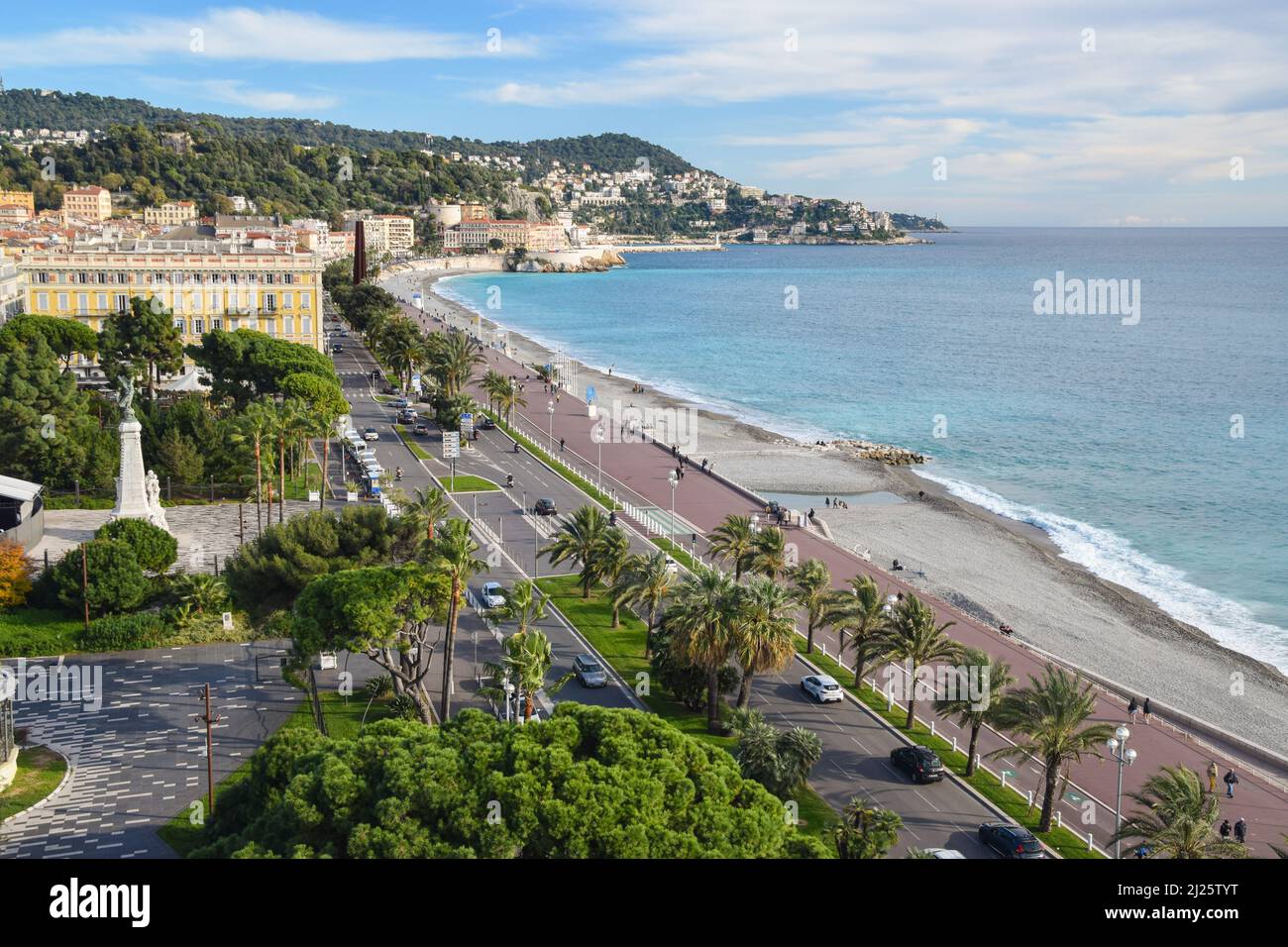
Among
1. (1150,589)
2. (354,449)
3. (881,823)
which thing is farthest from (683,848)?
(354,449)

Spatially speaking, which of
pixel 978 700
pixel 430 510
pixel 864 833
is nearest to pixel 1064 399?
pixel 430 510

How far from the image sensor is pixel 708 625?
27.7 metres

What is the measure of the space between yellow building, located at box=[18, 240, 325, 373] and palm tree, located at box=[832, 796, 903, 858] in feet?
194

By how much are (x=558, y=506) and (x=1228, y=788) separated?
30225 millimetres

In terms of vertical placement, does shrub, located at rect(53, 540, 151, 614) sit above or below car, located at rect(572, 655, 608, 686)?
above

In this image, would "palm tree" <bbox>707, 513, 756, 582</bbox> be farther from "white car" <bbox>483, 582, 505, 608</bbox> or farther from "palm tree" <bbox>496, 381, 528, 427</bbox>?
"palm tree" <bbox>496, 381, 528, 427</bbox>

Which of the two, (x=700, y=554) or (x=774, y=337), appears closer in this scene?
(x=700, y=554)

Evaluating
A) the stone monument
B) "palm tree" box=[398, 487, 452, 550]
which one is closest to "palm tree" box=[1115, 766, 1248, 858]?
"palm tree" box=[398, 487, 452, 550]

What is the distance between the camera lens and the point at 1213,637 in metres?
39.2

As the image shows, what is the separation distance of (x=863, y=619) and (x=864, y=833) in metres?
11.6

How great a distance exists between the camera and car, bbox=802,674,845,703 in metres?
30.2

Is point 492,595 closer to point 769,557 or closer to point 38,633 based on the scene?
point 769,557

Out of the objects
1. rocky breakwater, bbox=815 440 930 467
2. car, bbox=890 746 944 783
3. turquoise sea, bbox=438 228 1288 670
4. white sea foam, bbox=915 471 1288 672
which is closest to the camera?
car, bbox=890 746 944 783
